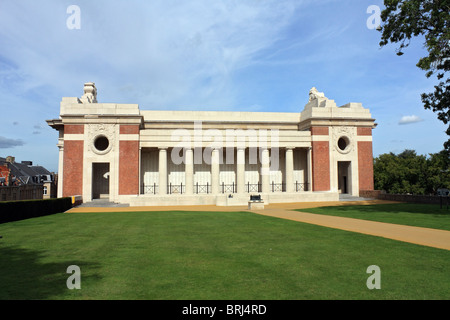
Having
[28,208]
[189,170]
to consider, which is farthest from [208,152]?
[28,208]

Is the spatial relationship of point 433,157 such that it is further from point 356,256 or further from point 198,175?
point 356,256

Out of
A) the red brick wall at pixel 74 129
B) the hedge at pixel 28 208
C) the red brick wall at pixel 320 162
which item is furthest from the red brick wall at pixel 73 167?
the red brick wall at pixel 320 162

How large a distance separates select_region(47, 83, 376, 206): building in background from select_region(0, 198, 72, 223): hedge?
28.8 ft

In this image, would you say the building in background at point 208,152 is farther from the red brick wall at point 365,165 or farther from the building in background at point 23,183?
the building in background at point 23,183

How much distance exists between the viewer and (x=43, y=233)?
1572cm

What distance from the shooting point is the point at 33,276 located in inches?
322

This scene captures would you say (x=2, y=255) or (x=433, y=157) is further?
(x=433, y=157)

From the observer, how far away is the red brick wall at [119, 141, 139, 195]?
141 ft

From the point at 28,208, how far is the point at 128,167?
18.2 metres

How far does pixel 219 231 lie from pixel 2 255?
8.62m

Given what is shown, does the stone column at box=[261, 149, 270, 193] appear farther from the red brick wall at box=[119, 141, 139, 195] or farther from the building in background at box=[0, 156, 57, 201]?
the building in background at box=[0, 156, 57, 201]

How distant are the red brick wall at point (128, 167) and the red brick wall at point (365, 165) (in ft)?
105
